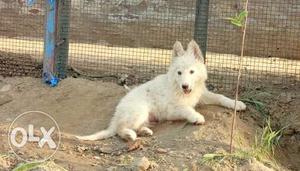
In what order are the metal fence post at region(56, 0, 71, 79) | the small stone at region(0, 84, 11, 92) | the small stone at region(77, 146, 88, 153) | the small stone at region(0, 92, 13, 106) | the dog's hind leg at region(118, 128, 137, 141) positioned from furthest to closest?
the metal fence post at region(56, 0, 71, 79) < the small stone at region(0, 84, 11, 92) < the small stone at region(0, 92, 13, 106) < the dog's hind leg at region(118, 128, 137, 141) < the small stone at region(77, 146, 88, 153)

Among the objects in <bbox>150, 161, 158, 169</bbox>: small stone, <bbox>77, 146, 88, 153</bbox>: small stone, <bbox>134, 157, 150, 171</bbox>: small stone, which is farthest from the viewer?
<bbox>77, 146, 88, 153</bbox>: small stone

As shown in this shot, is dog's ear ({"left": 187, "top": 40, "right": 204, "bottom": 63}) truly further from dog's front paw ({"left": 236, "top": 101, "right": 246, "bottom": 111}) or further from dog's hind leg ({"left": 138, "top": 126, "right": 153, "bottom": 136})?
dog's hind leg ({"left": 138, "top": 126, "right": 153, "bottom": 136})

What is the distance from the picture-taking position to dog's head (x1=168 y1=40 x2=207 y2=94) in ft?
21.5

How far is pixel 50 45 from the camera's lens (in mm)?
7961

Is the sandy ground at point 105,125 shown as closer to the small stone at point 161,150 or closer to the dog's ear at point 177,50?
the small stone at point 161,150

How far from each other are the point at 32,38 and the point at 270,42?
13.2ft

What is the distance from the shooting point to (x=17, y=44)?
9.59 m

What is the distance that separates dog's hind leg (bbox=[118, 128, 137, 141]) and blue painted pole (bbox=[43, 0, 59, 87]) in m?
1.94

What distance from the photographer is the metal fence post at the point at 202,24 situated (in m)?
7.64

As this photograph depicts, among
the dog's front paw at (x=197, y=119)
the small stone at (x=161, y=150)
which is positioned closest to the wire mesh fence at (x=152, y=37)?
the dog's front paw at (x=197, y=119)

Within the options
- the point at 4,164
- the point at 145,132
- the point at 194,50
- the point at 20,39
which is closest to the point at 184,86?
the point at 194,50

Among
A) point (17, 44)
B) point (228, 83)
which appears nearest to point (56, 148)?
point (228, 83)

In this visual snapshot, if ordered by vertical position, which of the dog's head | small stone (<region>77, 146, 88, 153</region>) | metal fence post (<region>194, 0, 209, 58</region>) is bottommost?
small stone (<region>77, 146, 88, 153</region>)

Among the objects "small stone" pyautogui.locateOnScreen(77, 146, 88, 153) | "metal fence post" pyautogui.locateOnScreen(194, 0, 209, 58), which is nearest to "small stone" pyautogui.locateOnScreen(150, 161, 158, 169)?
"small stone" pyautogui.locateOnScreen(77, 146, 88, 153)
